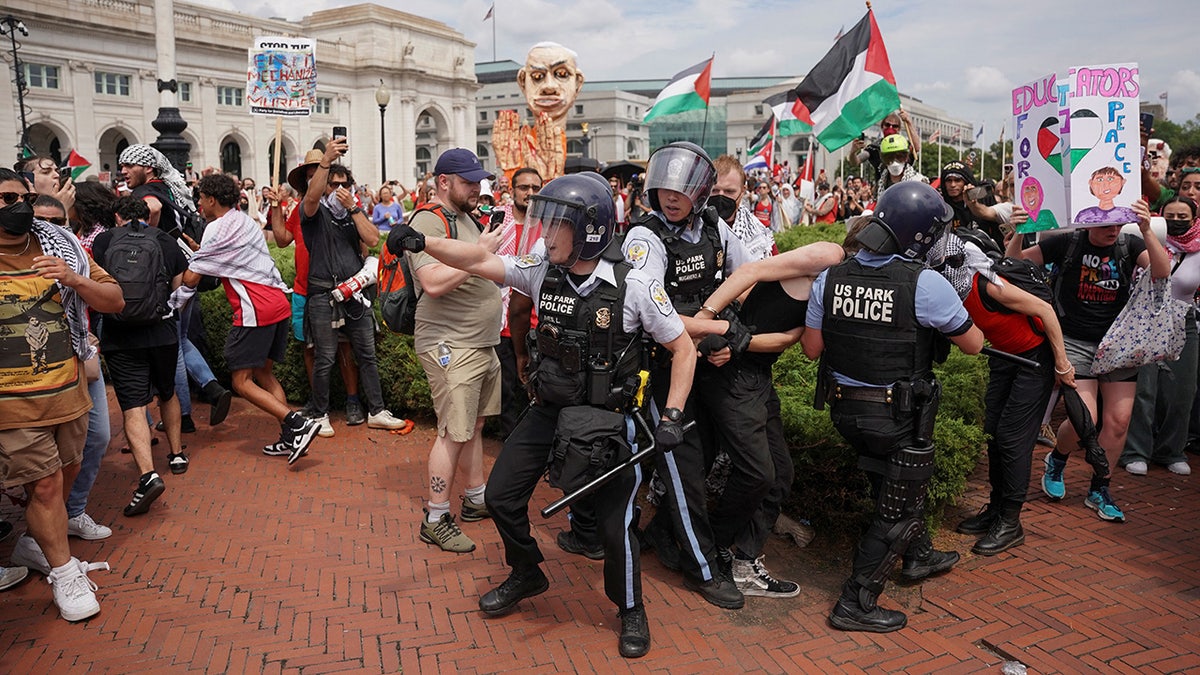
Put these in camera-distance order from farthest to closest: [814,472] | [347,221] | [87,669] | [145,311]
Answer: [347,221] → [145,311] → [814,472] → [87,669]

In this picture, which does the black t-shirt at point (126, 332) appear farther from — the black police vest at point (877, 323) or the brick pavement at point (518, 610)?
the black police vest at point (877, 323)

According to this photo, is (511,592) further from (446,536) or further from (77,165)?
(77,165)

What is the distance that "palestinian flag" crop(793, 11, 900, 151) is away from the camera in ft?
27.4

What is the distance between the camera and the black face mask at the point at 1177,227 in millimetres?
5492

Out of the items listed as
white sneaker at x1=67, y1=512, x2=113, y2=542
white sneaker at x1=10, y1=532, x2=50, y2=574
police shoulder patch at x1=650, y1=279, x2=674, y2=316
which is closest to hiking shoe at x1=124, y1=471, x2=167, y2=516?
white sneaker at x1=67, y1=512, x2=113, y2=542

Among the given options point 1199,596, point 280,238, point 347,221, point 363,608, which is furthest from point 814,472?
point 280,238

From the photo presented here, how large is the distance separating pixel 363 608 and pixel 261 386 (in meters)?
3.48

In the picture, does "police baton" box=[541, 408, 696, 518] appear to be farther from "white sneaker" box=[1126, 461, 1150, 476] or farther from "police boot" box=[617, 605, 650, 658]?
"white sneaker" box=[1126, 461, 1150, 476]

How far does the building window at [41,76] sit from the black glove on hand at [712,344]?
5441 cm

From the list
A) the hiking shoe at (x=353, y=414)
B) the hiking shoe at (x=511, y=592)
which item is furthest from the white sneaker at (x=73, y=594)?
the hiking shoe at (x=353, y=414)

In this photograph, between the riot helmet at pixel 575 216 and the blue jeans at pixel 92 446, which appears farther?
the blue jeans at pixel 92 446

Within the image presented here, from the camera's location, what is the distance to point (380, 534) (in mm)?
5160

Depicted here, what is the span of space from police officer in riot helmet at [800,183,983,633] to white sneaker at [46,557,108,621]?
366 centimetres

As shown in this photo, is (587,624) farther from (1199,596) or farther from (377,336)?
(377,336)
